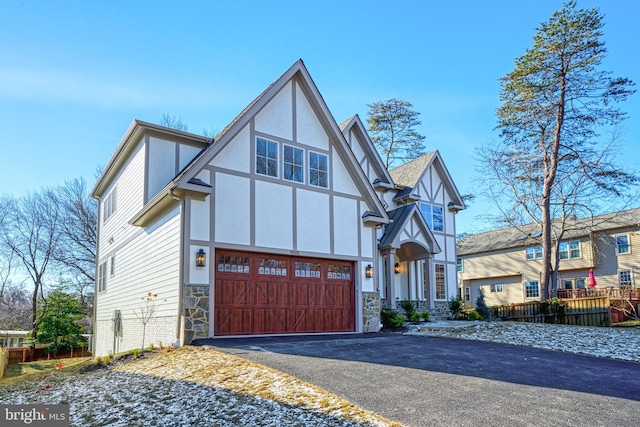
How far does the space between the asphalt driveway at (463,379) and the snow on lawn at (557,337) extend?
0.92m

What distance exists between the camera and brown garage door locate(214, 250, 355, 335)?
39.9 ft

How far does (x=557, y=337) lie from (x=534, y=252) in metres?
21.9

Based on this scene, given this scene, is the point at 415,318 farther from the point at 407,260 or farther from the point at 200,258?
the point at 200,258

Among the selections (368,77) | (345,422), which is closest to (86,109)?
(368,77)

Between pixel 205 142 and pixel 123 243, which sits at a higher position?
pixel 205 142

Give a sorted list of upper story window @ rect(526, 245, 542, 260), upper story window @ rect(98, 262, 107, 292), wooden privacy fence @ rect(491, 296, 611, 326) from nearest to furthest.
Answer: wooden privacy fence @ rect(491, 296, 611, 326) → upper story window @ rect(98, 262, 107, 292) → upper story window @ rect(526, 245, 542, 260)

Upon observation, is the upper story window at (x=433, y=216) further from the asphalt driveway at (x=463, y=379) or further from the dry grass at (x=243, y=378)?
the dry grass at (x=243, y=378)

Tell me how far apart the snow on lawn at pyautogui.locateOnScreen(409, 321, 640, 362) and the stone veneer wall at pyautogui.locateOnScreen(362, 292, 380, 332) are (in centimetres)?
113

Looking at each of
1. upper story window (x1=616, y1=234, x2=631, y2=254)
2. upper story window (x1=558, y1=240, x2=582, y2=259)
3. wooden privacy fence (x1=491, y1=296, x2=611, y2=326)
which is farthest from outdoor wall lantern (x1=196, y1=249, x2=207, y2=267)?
upper story window (x1=616, y1=234, x2=631, y2=254)

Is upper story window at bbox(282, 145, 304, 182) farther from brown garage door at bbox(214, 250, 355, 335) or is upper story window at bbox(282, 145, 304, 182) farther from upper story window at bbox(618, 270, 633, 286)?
upper story window at bbox(618, 270, 633, 286)

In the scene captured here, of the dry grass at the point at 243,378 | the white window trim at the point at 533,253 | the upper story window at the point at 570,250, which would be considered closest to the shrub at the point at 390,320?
the dry grass at the point at 243,378

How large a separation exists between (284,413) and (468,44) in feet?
44.9

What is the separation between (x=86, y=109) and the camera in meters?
17.5

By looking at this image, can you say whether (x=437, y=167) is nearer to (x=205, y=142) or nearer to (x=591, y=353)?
(x=205, y=142)
